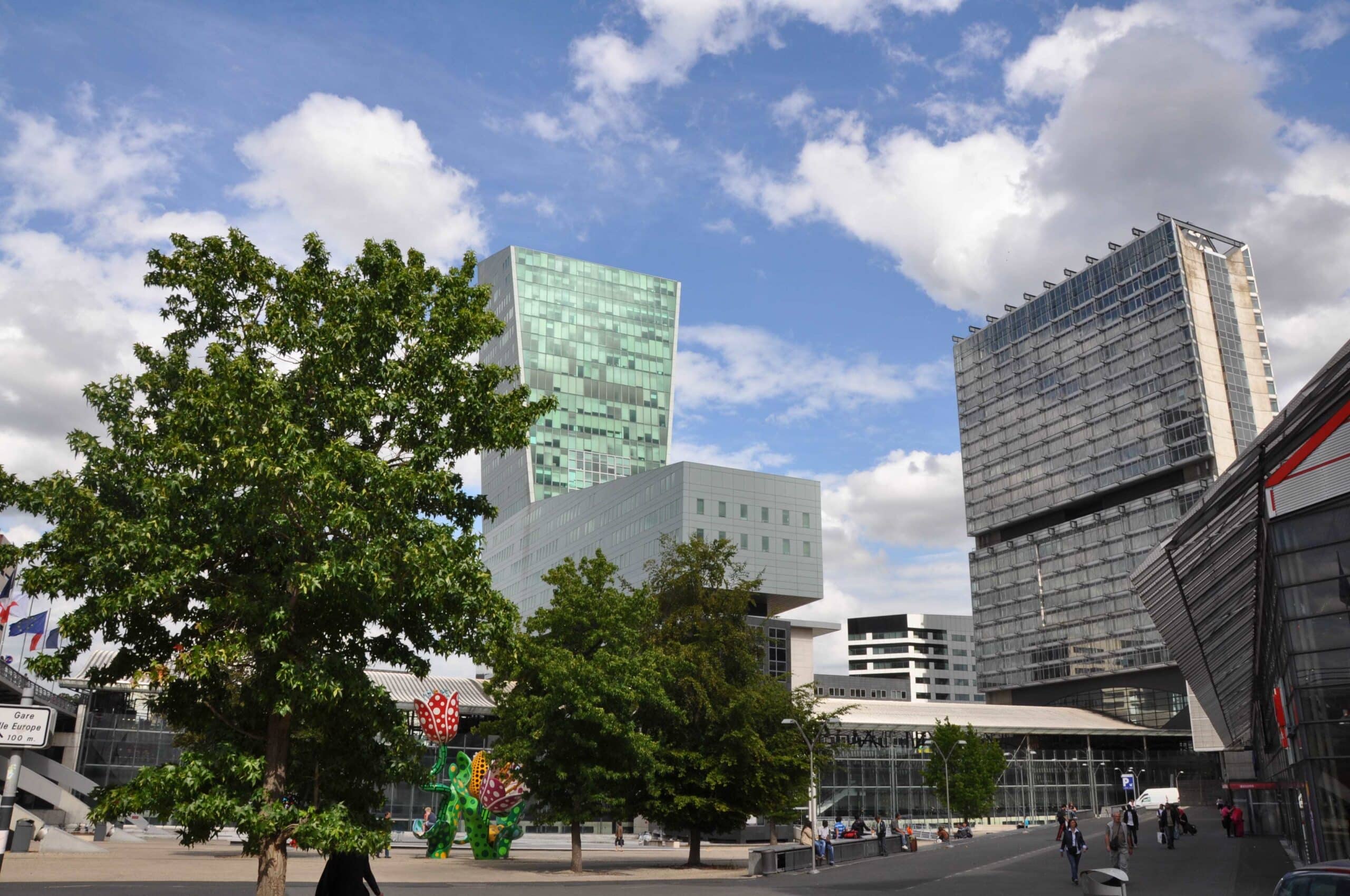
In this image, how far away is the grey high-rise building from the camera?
4843 inches

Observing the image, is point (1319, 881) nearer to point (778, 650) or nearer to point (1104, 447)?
point (778, 650)

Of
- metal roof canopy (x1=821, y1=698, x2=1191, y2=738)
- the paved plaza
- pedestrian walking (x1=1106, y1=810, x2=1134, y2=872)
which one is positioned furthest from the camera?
metal roof canopy (x1=821, y1=698, x2=1191, y2=738)

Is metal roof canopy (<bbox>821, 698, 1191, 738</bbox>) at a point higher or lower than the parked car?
higher

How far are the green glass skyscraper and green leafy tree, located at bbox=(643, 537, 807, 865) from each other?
107 m

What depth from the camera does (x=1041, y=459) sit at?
468ft

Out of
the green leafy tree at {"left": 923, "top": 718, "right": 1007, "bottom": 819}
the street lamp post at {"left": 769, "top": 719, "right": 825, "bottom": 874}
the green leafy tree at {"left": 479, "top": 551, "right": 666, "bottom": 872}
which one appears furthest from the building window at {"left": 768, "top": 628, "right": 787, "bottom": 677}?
the green leafy tree at {"left": 479, "top": 551, "right": 666, "bottom": 872}

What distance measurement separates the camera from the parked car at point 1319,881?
36.1 feet

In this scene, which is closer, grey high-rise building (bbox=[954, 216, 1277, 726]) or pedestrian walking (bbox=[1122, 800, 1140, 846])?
pedestrian walking (bbox=[1122, 800, 1140, 846])

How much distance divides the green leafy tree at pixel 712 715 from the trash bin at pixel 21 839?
2434 cm

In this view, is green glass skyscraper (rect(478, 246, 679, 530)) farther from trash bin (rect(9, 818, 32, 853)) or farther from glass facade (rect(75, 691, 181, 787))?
trash bin (rect(9, 818, 32, 853))

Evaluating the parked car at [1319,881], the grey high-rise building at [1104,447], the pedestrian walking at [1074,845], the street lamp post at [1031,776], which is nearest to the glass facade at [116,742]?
the pedestrian walking at [1074,845]

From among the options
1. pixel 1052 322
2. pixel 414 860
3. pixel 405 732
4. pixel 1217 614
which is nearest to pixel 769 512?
pixel 1052 322

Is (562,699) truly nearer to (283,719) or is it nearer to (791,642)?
(283,719)

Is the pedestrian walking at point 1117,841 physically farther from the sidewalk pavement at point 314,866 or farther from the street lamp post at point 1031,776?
the street lamp post at point 1031,776
